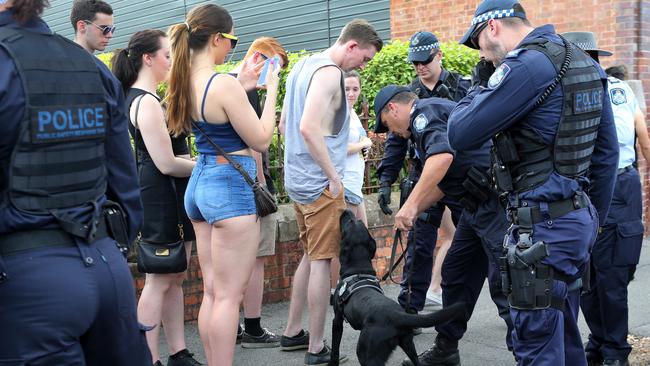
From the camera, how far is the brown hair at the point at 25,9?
7.89 ft

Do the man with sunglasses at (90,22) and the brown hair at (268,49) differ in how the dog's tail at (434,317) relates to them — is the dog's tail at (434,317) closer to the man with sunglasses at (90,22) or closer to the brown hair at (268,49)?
the brown hair at (268,49)

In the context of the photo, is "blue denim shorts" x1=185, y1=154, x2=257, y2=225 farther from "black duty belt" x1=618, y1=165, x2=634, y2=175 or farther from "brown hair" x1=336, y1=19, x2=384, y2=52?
"black duty belt" x1=618, y1=165, x2=634, y2=175

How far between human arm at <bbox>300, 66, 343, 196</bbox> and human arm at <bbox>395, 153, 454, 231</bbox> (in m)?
0.52

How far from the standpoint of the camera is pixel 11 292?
2.30m

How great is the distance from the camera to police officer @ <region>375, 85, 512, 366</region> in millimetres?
4516

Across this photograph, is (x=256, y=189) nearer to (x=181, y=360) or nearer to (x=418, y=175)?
(x=181, y=360)

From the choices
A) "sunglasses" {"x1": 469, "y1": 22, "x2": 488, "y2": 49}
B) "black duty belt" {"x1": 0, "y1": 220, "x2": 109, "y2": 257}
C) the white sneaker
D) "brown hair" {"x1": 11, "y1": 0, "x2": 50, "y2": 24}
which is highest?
"brown hair" {"x1": 11, "y1": 0, "x2": 50, "y2": 24}

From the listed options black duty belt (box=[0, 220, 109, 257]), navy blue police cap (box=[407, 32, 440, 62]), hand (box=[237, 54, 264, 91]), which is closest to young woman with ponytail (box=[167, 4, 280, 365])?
hand (box=[237, 54, 264, 91])

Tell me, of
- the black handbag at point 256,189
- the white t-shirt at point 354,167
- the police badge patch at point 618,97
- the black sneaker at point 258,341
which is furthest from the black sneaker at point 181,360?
the police badge patch at point 618,97

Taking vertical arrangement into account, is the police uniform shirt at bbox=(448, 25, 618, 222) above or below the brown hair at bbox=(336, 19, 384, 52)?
below

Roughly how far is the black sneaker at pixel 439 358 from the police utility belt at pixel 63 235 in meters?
2.79

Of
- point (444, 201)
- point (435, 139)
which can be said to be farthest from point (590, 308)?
point (435, 139)

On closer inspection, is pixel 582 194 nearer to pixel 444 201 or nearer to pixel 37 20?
pixel 444 201

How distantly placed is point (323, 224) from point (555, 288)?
5.93 ft
